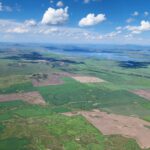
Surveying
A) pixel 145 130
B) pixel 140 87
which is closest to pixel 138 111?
pixel 145 130

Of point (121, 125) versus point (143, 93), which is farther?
point (143, 93)

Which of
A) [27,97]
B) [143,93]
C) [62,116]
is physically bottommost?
[62,116]

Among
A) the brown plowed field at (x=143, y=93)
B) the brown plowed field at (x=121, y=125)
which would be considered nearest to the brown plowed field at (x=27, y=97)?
the brown plowed field at (x=121, y=125)

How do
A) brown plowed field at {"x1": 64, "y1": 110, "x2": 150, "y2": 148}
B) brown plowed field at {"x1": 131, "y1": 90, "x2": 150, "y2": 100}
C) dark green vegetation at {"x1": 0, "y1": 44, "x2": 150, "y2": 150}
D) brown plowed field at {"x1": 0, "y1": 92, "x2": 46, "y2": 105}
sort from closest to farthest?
dark green vegetation at {"x1": 0, "y1": 44, "x2": 150, "y2": 150}, brown plowed field at {"x1": 64, "y1": 110, "x2": 150, "y2": 148}, brown plowed field at {"x1": 0, "y1": 92, "x2": 46, "y2": 105}, brown plowed field at {"x1": 131, "y1": 90, "x2": 150, "y2": 100}

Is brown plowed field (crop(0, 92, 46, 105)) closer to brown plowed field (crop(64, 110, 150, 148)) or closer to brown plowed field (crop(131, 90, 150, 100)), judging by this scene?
brown plowed field (crop(64, 110, 150, 148))

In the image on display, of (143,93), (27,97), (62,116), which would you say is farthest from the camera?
(143,93)

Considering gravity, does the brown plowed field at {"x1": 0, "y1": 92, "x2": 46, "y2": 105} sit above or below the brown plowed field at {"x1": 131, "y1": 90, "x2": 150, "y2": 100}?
below

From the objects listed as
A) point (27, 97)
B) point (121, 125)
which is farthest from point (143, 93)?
point (27, 97)

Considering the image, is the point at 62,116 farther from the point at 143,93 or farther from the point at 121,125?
the point at 143,93

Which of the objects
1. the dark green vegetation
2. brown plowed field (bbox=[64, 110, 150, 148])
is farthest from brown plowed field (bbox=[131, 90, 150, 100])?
brown plowed field (bbox=[64, 110, 150, 148])

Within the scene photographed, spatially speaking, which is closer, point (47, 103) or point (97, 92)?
point (47, 103)

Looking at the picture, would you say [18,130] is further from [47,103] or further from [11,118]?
[47,103]
